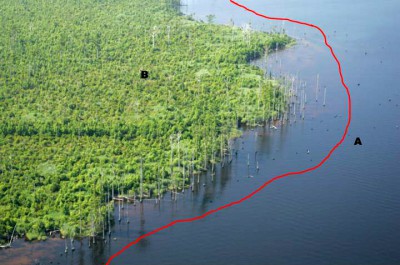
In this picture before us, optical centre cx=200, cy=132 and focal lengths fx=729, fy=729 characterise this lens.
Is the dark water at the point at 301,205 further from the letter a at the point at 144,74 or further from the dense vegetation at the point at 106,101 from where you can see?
the letter a at the point at 144,74

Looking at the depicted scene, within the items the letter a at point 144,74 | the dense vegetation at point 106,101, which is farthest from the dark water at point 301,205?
the letter a at point 144,74

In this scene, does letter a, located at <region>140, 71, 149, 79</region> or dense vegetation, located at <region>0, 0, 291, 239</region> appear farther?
letter a, located at <region>140, 71, 149, 79</region>

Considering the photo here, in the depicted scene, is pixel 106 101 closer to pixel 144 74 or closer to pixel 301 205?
pixel 144 74

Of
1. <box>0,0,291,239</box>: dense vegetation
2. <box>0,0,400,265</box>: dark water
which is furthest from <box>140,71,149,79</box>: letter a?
<box>0,0,400,265</box>: dark water

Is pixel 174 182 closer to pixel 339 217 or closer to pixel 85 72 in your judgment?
pixel 339 217

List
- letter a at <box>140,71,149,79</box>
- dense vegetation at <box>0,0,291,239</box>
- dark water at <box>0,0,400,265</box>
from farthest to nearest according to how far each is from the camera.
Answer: letter a at <box>140,71,149,79</box> → dense vegetation at <box>0,0,291,239</box> → dark water at <box>0,0,400,265</box>

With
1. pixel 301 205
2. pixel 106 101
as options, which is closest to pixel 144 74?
pixel 106 101

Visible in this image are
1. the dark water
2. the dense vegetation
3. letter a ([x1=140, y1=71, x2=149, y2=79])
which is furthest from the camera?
letter a ([x1=140, y1=71, x2=149, y2=79])

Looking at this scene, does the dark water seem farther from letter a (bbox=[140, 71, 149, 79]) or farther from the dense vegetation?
letter a (bbox=[140, 71, 149, 79])
